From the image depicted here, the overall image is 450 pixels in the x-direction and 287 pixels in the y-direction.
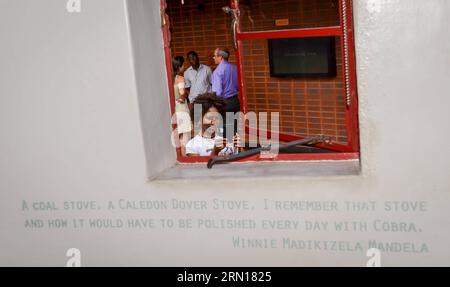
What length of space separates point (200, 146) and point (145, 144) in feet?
2.10

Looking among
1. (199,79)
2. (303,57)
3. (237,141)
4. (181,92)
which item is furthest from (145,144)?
(199,79)

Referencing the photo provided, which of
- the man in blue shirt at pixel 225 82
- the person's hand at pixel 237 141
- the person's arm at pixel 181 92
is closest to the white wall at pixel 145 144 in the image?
the person's hand at pixel 237 141

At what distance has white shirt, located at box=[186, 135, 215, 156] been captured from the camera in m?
3.80

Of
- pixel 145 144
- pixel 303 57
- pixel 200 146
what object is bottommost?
pixel 200 146

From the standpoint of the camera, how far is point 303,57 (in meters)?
4.99

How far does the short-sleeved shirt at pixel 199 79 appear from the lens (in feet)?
26.2

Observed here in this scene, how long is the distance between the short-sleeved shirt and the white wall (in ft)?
14.8

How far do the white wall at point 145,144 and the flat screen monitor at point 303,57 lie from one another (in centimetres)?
169

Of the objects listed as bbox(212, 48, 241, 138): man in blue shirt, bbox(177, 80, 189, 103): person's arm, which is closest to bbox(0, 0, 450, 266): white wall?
bbox(177, 80, 189, 103): person's arm

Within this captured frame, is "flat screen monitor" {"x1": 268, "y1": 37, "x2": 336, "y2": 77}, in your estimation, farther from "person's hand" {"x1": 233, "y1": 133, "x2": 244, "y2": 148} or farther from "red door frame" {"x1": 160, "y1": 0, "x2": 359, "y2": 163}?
"person's hand" {"x1": 233, "y1": 133, "x2": 244, "y2": 148}

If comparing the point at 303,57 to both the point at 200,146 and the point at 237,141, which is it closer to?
the point at 237,141

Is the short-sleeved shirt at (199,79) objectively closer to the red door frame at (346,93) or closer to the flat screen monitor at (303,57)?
the flat screen monitor at (303,57)
